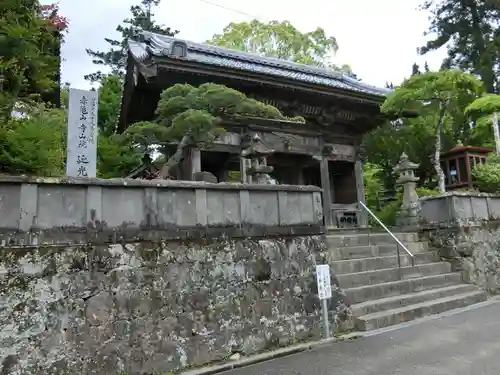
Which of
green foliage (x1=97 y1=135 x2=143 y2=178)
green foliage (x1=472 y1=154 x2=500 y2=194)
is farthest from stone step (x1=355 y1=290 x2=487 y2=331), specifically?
green foliage (x1=97 y1=135 x2=143 y2=178)

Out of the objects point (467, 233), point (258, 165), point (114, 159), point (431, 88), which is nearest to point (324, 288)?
point (258, 165)

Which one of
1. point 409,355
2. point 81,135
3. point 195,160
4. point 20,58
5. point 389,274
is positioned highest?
point 20,58

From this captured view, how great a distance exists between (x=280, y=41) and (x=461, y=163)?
1501 cm

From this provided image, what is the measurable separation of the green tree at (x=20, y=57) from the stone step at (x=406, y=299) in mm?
6015

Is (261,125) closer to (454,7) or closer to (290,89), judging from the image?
(290,89)

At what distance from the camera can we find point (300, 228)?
5977mm

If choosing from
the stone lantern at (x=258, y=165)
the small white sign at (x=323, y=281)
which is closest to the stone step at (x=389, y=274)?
the small white sign at (x=323, y=281)

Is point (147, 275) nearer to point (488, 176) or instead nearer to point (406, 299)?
point (406, 299)

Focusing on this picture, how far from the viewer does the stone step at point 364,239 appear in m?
8.05

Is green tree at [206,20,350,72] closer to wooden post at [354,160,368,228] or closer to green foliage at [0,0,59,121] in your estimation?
wooden post at [354,160,368,228]

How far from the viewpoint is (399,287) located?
7152 mm

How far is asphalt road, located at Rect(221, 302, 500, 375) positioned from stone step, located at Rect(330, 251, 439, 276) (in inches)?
58.0

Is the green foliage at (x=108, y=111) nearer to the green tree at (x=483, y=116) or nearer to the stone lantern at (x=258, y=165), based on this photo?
the stone lantern at (x=258, y=165)

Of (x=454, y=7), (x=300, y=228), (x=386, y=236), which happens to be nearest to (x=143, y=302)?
(x=300, y=228)
